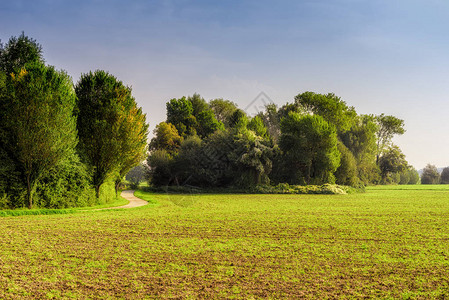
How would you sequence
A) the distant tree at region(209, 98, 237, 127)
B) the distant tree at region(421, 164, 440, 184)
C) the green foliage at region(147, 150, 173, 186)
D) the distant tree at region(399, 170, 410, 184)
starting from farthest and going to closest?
1. the distant tree at region(399, 170, 410, 184)
2. the distant tree at region(421, 164, 440, 184)
3. the distant tree at region(209, 98, 237, 127)
4. the green foliage at region(147, 150, 173, 186)

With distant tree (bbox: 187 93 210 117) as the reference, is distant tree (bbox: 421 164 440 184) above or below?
below

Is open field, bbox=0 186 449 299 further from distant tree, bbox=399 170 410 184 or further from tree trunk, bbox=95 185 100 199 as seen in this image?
distant tree, bbox=399 170 410 184

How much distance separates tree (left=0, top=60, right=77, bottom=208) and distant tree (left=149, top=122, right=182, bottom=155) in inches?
1359

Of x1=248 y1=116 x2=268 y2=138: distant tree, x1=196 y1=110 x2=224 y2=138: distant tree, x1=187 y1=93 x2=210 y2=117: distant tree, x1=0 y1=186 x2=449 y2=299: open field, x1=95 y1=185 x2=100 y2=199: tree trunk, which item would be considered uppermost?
x1=187 y1=93 x2=210 y2=117: distant tree

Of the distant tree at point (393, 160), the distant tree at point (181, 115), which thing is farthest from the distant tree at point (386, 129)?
the distant tree at point (181, 115)

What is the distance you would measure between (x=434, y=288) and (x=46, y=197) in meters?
19.1

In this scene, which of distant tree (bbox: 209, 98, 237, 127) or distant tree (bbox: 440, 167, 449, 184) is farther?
distant tree (bbox: 440, 167, 449, 184)

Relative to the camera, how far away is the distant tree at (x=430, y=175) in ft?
306

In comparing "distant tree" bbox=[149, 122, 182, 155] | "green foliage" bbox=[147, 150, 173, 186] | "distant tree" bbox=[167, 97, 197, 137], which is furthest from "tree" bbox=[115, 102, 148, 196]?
"distant tree" bbox=[167, 97, 197, 137]

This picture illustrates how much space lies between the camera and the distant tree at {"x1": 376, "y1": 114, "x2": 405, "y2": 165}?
7238 cm

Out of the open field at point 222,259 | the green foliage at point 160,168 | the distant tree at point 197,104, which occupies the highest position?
the distant tree at point 197,104

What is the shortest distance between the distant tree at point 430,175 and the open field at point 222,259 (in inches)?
3674

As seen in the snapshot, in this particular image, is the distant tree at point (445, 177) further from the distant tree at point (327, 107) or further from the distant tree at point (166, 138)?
the distant tree at point (166, 138)

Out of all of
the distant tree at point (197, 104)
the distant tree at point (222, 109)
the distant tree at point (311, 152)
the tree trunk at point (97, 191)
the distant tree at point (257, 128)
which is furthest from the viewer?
the distant tree at point (222, 109)
